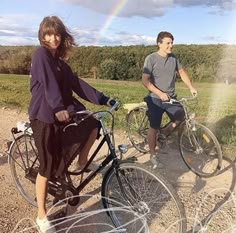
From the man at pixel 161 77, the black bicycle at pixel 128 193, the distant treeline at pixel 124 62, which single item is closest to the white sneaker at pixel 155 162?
the man at pixel 161 77

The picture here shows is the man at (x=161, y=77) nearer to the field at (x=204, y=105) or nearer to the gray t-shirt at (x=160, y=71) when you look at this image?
the gray t-shirt at (x=160, y=71)

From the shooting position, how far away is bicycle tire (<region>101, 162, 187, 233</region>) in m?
3.73

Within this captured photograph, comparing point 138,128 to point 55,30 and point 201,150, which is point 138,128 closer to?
point 201,150

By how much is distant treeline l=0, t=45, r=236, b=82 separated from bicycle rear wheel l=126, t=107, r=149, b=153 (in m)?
13.2

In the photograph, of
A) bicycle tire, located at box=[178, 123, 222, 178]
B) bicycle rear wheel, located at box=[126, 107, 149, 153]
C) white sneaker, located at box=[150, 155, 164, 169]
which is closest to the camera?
bicycle tire, located at box=[178, 123, 222, 178]

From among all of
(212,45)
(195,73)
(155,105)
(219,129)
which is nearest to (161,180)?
(155,105)

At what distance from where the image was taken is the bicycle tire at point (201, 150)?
563 cm

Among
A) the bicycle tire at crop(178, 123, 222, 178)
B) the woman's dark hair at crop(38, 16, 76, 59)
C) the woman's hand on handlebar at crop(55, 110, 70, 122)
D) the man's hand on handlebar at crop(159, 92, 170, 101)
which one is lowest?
the bicycle tire at crop(178, 123, 222, 178)

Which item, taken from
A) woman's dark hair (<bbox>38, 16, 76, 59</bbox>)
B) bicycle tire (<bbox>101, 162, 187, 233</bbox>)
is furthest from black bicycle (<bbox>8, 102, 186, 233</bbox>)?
woman's dark hair (<bbox>38, 16, 76, 59</bbox>)

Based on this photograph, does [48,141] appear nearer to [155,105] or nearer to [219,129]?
[155,105]

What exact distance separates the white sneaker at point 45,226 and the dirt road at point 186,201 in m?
0.14

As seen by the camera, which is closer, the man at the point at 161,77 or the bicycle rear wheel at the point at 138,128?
the man at the point at 161,77

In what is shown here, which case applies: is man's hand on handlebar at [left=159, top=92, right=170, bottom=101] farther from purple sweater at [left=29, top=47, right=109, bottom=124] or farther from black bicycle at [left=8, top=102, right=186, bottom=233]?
purple sweater at [left=29, top=47, right=109, bottom=124]

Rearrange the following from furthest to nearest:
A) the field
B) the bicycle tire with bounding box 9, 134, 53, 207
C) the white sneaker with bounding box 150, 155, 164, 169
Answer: the field
the white sneaker with bounding box 150, 155, 164, 169
the bicycle tire with bounding box 9, 134, 53, 207
